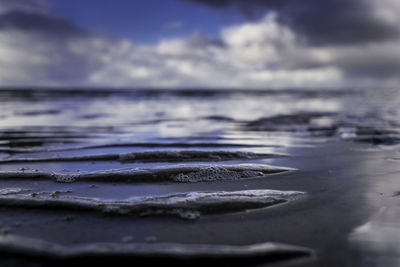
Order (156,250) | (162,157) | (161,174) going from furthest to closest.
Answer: (162,157), (161,174), (156,250)

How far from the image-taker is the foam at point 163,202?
9.52ft

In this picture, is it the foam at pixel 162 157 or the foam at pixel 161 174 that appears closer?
the foam at pixel 161 174

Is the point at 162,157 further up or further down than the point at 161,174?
further up

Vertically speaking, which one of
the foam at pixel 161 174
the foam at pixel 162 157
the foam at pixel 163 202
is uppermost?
the foam at pixel 162 157

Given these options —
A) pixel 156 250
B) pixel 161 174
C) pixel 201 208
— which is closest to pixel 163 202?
pixel 201 208

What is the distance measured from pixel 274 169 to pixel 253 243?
93.5 inches

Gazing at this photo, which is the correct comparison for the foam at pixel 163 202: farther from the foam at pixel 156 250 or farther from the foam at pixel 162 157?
the foam at pixel 162 157

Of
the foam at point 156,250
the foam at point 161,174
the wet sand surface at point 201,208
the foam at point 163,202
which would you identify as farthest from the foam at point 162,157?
the foam at point 156,250

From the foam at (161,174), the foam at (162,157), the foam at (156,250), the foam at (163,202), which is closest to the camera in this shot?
the foam at (156,250)

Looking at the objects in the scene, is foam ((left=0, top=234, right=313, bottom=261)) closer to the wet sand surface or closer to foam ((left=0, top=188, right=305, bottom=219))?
the wet sand surface

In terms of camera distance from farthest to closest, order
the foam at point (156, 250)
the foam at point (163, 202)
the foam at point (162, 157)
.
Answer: the foam at point (162, 157), the foam at point (163, 202), the foam at point (156, 250)

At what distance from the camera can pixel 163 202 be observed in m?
3.06

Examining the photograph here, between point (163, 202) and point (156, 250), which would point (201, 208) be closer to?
point (163, 202)

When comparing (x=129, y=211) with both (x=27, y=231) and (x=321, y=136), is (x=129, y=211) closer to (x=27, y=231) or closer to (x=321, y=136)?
(x=27, y=231)
